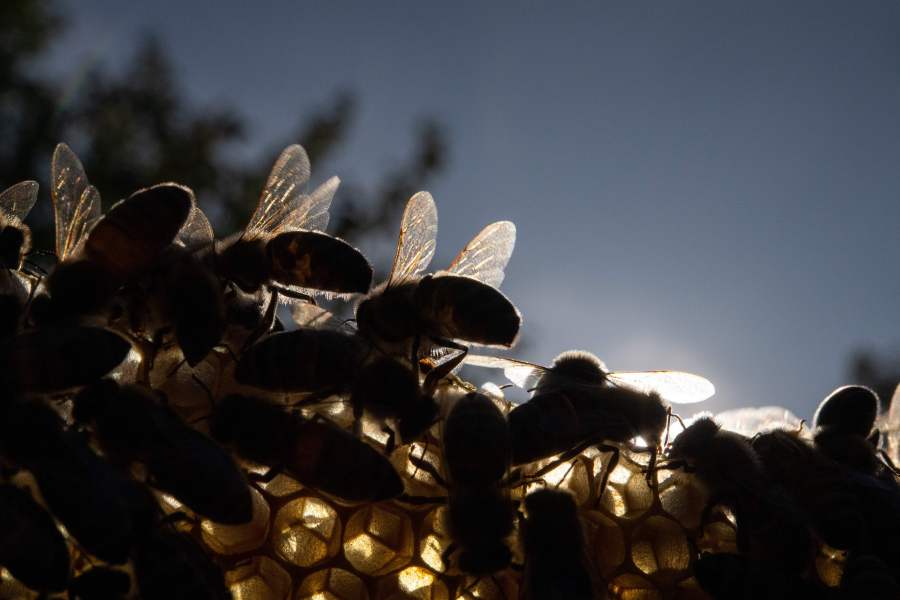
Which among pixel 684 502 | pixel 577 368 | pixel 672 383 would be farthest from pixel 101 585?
pixel 672 383

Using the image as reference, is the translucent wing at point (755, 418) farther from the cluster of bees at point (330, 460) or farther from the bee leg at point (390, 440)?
the bee leg at point (390, 440)

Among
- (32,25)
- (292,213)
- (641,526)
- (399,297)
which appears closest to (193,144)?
(32,25)

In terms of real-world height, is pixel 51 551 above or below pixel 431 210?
below

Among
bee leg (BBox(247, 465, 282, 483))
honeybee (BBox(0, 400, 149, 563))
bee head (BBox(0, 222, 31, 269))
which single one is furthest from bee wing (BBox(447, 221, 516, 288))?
honeybee (BBox(0, 400, 149, 563))

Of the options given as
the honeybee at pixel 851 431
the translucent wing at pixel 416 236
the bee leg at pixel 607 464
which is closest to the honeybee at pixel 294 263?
the translucent wing at pixel 416 236

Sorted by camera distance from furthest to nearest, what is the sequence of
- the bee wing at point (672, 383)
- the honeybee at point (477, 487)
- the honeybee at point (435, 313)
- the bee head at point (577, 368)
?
the bee wing at point (672, 383) < the bee head at point (577, 368) < the honeybee at point (435, 313) < the honeybee at point (477, 487)

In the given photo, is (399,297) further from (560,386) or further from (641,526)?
(641,526)
